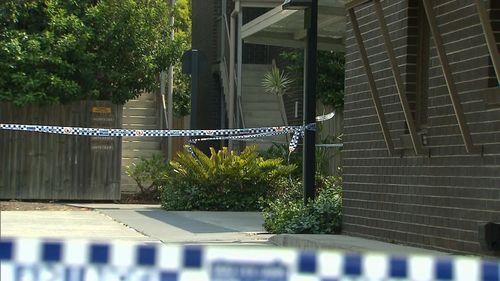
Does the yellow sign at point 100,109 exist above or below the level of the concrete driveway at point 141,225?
above

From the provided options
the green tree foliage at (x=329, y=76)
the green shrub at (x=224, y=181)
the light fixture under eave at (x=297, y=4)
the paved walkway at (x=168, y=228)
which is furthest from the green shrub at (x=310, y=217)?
the green tree foliage at (x=329, y=76)

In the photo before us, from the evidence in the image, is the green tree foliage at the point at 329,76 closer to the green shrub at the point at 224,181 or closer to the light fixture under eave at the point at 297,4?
the green shrub at the point at 224,181

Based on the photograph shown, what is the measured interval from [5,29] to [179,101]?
11570 mm

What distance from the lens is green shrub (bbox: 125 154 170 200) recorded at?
19.5 metres

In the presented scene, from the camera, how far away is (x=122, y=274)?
169 inches

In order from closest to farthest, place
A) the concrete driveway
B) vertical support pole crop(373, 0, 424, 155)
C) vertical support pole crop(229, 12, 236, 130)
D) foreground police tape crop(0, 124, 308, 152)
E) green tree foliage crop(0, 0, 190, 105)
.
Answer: vertical support pole crop(373, 0, 424, 155), the concrete driveway, foreground police tape crop(0, 124, 308, 152), green tree foliage crop(0, 0, 190, 105), vertical support pole crop(229, 12, 236, 130)

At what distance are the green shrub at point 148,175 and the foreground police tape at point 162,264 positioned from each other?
48.3 ft

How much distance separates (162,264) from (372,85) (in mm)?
6998

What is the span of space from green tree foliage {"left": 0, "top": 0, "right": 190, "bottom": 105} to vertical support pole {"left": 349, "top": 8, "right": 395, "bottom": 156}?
8379 millimetres

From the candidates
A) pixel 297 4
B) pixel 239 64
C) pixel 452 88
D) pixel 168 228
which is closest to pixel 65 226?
pixel 168 228

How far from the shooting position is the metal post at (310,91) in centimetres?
1270

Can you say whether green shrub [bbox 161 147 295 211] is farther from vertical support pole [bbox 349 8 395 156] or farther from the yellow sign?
vertical support pole [bbox 349 8 395 156]

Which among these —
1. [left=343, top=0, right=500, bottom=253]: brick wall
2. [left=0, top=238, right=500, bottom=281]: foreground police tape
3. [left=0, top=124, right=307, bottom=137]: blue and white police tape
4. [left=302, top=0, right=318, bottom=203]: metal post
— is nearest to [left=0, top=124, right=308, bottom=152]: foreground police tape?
[left=0, top=124, right=307, bottom=137]: blue and white police tape

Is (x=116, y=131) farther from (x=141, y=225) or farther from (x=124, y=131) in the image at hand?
(x=141, y=225)
